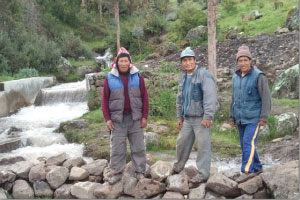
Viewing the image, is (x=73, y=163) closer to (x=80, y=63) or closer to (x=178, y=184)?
(x=178, y=184)

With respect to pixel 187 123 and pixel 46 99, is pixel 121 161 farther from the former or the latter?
pixel 46 99

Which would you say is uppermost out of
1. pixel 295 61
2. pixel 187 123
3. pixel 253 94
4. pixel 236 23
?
pixel 236 23

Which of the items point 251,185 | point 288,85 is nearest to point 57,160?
point 251,185

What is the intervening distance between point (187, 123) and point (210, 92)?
523 millimetres

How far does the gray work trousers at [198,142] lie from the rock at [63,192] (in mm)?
1764

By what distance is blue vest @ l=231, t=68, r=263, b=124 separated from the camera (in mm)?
3877

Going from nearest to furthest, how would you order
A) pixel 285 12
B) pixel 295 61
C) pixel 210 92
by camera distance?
pixel 210 92 → pixel 295 61 → pixel 285 12

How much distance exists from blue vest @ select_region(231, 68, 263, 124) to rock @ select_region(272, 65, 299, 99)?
507 centimetres

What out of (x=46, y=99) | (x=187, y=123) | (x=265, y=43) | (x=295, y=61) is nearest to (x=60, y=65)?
(x=46, y=99)

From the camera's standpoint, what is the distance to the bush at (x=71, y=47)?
21.2 meters

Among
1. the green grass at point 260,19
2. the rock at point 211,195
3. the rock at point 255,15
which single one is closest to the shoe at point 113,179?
the rock at point 211,195

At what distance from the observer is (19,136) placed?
8625 mm

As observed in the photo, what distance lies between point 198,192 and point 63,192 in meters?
2.08

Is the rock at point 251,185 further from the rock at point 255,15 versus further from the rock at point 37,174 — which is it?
the rock at point 255,15
